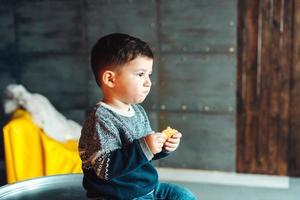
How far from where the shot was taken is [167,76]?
317cm

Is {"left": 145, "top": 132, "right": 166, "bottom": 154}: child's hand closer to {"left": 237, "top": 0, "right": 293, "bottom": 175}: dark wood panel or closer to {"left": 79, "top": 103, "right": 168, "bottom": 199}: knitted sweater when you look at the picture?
{"left": 79, "top": 103, "right": 168, "bottom": 199}: knitted sweater

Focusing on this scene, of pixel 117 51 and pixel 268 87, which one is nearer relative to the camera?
pixel 117 51

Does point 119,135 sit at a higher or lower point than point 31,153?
higher

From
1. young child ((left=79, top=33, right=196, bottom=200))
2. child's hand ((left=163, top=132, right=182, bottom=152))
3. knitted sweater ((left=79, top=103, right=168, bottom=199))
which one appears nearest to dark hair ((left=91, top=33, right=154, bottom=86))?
young child ((left=79, top=33, right=196, bottom=200))

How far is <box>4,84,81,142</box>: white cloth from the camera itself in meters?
2.79

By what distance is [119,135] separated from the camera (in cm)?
128

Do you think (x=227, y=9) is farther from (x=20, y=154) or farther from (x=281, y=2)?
(x=20, y=154)

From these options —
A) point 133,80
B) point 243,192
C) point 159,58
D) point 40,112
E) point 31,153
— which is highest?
point 133,80

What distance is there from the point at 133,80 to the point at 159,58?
1.88 metres

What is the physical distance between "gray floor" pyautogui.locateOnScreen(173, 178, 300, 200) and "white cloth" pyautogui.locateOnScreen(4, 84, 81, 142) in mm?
931

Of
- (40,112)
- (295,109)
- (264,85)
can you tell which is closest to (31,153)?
(40,112)

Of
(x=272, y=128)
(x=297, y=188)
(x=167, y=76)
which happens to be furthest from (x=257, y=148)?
(x=167, y=76)

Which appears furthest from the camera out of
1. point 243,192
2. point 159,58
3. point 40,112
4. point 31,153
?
point 159,58

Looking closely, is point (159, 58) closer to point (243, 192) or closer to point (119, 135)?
point (243, 192)
